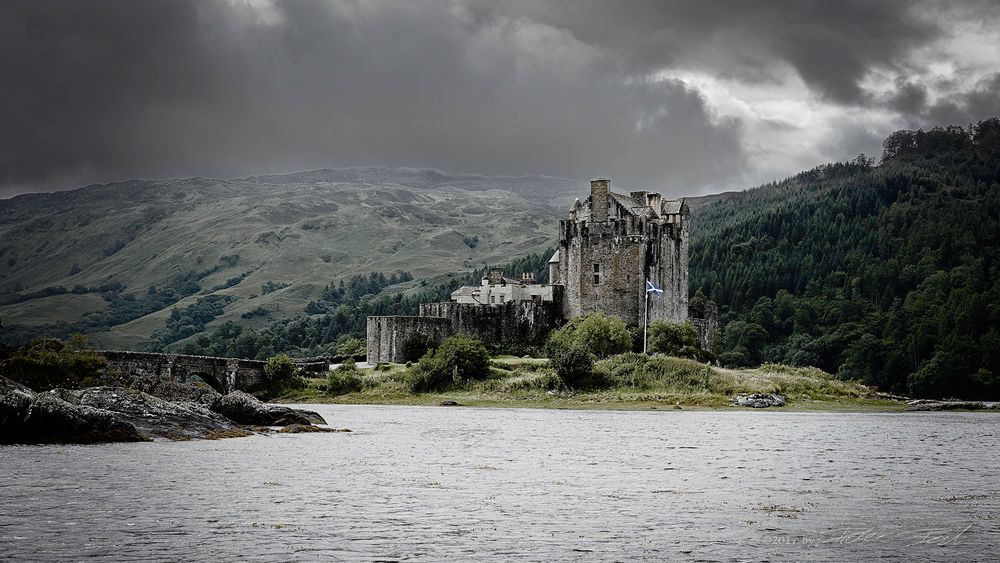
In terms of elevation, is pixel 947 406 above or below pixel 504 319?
below

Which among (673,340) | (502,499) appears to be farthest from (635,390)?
(502,499)

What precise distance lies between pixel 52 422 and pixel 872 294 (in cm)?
13310

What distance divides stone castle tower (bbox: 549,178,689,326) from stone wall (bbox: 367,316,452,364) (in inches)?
428

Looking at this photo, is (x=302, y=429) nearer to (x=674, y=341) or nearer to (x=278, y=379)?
(x=278, y=379)

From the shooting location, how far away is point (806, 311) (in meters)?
138

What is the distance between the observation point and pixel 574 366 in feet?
243

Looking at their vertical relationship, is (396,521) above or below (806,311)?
below

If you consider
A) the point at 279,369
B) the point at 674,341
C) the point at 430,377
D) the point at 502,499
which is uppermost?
the point at 674,341

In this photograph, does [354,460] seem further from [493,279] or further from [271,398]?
[493,279]

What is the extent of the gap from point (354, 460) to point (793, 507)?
15.1 metres

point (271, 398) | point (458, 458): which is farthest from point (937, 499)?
point (271, 398)

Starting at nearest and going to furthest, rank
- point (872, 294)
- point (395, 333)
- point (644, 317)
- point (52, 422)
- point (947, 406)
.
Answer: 1. point (52, 422)
2. point (947, 406)
3. point (644, 317)
4. point (395, 333)
5. point (872, 294)

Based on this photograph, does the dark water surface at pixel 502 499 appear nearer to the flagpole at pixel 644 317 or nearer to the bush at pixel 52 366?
the bush at pixel 52 366

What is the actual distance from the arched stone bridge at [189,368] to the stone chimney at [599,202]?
2883 cm
